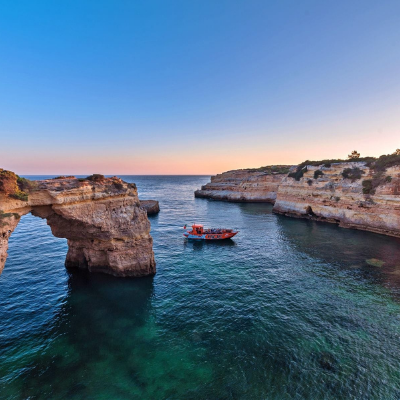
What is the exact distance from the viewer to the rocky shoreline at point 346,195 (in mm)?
39062

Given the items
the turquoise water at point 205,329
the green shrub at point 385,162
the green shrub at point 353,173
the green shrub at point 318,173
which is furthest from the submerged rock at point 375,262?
the green shrub at point 318,173

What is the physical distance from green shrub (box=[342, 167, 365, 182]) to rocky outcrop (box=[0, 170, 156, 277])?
46.4m

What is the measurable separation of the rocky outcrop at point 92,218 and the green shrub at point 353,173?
46.4m

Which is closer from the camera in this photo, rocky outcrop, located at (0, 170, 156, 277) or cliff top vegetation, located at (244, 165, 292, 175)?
→ rocky outcrop, located at (0, 170, 156, 277)

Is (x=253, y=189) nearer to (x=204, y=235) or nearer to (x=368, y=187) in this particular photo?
(x=368, y=187)

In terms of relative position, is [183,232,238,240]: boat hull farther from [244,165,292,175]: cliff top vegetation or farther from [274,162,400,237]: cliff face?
[244,165,292,175]: cliff top vegetation

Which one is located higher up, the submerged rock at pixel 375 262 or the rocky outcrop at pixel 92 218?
the rocky outcrop at pixel 92 218

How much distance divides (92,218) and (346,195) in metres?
49.0

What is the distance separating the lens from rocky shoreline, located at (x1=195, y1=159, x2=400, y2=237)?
39.1 metres

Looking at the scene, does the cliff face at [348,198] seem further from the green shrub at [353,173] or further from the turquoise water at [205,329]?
the turquoise water at [205,329]

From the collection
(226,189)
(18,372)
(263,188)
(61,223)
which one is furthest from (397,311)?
(226,189)

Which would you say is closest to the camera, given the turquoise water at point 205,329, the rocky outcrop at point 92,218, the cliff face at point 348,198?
the turquoise water at point 205,329

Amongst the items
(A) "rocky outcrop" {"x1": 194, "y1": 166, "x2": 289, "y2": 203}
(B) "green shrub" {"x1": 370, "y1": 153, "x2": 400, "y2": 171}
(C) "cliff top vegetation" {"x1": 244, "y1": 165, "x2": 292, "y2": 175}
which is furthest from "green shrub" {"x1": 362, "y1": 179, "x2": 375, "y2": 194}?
(C) "cliff top vegetation" {"x1": 244, "y1": 165, "x2": 292, "y2": 175}

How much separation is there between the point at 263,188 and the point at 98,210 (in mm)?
69764
